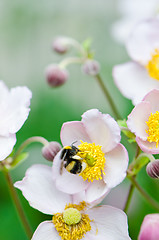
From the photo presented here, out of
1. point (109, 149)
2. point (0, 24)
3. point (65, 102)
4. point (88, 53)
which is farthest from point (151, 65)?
point (0, 24)

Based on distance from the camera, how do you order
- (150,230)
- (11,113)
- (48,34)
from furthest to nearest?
(48,34) < (11,113) < (150,230)

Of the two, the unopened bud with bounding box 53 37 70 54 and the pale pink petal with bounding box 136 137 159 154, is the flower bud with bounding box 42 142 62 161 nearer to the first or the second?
the pale pink petal with bounding box 136 137 159 154

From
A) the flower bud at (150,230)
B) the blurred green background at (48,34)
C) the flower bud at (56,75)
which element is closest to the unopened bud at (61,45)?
the flower bud at (56,75)

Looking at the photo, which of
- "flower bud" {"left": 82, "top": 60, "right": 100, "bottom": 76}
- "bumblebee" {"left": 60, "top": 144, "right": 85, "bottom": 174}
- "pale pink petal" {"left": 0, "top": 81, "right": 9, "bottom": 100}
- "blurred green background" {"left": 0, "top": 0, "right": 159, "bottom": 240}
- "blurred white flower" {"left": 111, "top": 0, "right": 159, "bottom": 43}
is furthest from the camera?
"blurred green background" {"left": 0, "top": 0, "right": 159, "bottom": 240}

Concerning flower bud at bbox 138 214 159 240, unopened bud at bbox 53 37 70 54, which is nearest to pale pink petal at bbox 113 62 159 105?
unopened bud at bbox 53 37 70 54

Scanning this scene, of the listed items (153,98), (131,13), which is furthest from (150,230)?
(131,13)

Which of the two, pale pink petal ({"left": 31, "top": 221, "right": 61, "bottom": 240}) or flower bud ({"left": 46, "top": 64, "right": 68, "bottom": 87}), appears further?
flower bud ({"left": 46, "top": 64, "right": 68, "bottom": 87})

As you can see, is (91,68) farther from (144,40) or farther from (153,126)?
(153,126)
